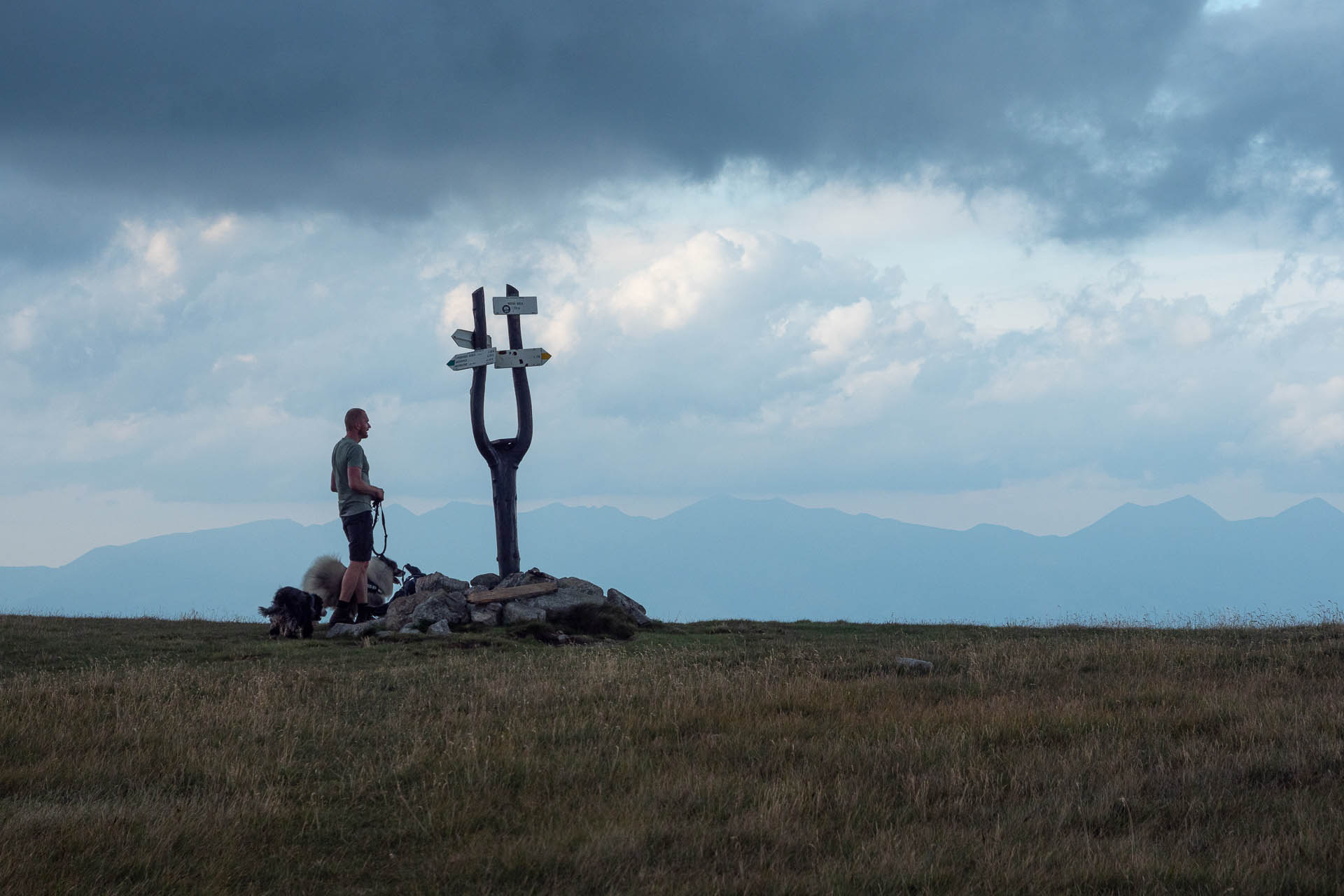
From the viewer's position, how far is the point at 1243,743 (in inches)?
285

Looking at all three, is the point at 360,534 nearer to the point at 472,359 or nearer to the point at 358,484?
the point at 358,484

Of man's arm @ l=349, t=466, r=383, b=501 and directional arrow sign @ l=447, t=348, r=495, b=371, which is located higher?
directional arrow sign @ l=447, t=348, r=495, b=371

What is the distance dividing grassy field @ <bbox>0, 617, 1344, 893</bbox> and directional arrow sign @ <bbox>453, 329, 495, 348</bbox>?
413 inches

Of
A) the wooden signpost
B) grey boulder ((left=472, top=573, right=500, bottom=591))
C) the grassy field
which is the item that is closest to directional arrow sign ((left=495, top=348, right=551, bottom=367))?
the wooden signpost

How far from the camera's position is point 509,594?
1753cm

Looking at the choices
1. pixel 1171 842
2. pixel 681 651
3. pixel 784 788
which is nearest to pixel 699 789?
pixel 784 788

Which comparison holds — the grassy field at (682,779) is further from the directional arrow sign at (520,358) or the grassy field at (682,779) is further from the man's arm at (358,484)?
the directional arrow sign at (520,358)

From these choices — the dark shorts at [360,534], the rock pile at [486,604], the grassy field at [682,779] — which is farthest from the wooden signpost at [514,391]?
the grassy field at [682,779]

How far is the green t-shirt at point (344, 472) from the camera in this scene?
52.5 ft

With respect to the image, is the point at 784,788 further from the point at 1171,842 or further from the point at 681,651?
the point at 681,651

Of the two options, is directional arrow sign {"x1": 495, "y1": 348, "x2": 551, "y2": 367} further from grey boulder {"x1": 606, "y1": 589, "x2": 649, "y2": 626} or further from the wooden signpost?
grey boulder {"x1": 606, "y1": 589, "x2": 649, "y2": 626}

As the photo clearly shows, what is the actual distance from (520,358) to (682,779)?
15.1 meters

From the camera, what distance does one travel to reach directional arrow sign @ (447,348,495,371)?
2067cm

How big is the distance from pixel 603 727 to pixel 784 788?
2204 mm
